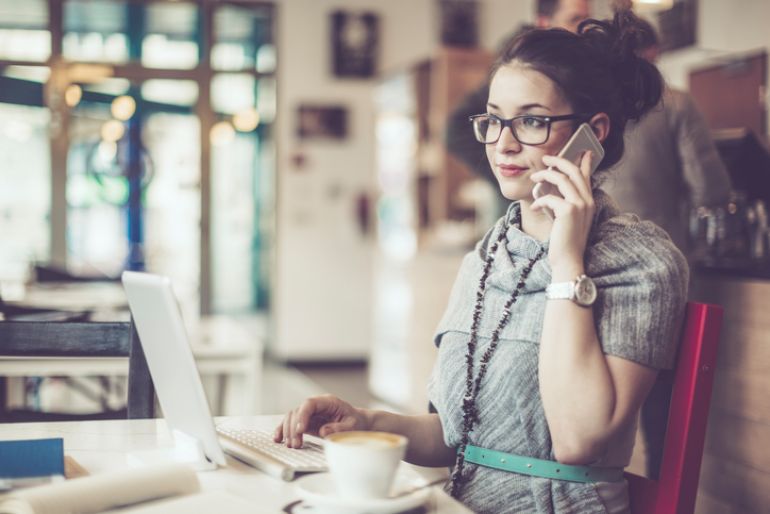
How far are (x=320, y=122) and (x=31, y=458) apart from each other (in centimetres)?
682

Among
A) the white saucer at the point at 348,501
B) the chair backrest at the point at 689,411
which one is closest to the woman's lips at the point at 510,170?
the chair backrest at the point at 689,411

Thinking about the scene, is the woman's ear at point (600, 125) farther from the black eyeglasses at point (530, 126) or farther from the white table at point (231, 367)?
the white table at point (231, 367)

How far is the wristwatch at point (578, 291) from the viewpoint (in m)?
1.24

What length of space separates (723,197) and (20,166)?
6399 millimetres

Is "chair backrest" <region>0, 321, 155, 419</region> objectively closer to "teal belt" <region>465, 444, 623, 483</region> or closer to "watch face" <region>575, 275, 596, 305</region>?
"teal belt" <region>465, 444, 623, 483</region>

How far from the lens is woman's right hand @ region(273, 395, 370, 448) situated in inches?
50.9

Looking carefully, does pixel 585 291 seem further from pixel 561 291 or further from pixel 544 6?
pixel 544 6

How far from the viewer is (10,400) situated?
3336mm

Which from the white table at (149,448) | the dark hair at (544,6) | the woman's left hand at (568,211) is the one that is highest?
the dark hair at (544,6)

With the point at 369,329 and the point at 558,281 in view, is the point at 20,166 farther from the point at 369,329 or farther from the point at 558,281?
the point at 558,281

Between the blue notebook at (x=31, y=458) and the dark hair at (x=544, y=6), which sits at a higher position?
the dark hair at (x=544, y=6)

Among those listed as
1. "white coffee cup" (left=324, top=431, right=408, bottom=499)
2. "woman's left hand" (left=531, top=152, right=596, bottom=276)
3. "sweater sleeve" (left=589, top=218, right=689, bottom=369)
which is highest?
"woman's left hand" (left=531, top=152, right=596, bottom=276)

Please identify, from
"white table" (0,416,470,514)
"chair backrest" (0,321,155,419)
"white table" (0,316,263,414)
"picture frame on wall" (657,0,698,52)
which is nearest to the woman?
"white table" (0,416,470,514)

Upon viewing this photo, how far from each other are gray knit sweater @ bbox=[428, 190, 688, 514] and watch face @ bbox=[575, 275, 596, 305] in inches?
1.7
